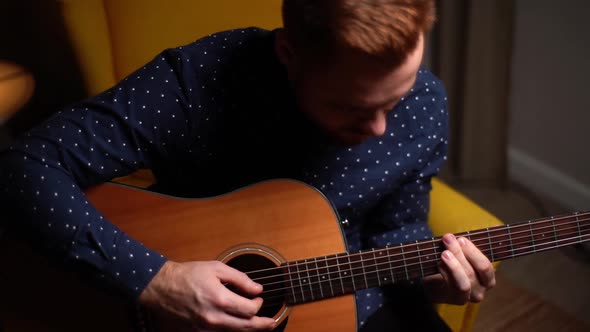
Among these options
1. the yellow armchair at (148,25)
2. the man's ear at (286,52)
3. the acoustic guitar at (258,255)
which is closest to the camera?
the man's ear at (286,52)

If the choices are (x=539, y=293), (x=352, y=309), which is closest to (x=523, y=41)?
(x=539, y=293)

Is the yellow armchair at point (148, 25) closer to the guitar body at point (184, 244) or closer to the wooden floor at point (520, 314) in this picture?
the guitar body at point (184, 244)

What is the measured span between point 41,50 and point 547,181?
5.79ft

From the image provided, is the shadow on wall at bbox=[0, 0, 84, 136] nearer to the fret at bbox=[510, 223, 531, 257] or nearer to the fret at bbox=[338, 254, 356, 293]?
the fret at bbox=[338, 254, 356, 293]

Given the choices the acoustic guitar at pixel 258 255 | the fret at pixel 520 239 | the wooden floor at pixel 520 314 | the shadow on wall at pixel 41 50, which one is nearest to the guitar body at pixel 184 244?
the acoustic guitar at pixel 258 255

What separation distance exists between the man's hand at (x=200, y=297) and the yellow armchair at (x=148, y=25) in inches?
20.8

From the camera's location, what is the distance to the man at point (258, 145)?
844 mm

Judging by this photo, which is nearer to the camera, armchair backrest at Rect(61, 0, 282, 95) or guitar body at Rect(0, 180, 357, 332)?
guitar body at Rect(0, 180, 357, 332)

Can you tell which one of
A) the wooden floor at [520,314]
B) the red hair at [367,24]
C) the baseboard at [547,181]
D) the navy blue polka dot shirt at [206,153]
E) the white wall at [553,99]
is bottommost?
the wooden floor at [520,314]

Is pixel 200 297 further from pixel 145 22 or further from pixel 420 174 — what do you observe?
pixel 145 22

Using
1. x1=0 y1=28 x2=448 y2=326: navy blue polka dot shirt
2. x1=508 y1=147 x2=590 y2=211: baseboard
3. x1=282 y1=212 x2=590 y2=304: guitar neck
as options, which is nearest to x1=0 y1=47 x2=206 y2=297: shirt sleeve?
x1=0 y1=28 x2=448 y2=326: navy blue polka dot shirt

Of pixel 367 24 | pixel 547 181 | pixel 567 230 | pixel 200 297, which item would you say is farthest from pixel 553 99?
pixel 200 297

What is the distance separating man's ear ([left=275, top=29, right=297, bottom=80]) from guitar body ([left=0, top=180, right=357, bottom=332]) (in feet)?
0.77

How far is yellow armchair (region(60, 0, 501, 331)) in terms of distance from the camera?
1338 millimetres
